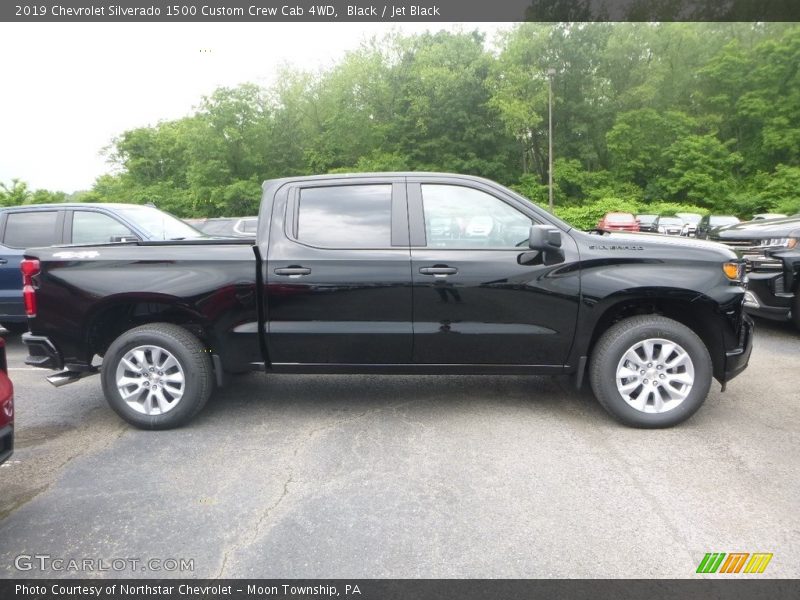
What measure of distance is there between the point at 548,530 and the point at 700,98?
45.6 meters

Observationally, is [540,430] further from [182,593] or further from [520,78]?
[520,78]

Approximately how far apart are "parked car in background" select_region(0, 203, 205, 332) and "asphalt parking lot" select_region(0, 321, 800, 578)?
8.71 ft

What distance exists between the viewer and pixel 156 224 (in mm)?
8031

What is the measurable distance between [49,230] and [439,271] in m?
5.76

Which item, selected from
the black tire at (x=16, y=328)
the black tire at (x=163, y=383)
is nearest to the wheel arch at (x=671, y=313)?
the black tire at (x=163, y=383)

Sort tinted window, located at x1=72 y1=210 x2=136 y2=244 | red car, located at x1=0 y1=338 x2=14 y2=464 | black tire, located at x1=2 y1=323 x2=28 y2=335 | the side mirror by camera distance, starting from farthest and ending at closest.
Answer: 1. black tire, located at x1=2 y1=323 x2=28 y2=335
2. tinted window, located at x1=72 y1=210 x2=136 y2=244
3. the side mirror
4. red car, located at x1=0 y1=338 x2=14 y2=464

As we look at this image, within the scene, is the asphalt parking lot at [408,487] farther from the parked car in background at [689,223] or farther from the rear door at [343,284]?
the parked car in background at [689,223]

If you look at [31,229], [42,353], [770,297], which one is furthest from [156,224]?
[770,297]

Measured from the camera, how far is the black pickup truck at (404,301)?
4328 millimetres

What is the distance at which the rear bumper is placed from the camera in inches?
181

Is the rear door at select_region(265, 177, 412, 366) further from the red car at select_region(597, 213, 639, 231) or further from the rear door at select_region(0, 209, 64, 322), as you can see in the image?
the red car at select_region(597, 213, 639, 231)

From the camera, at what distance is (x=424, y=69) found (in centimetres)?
4312

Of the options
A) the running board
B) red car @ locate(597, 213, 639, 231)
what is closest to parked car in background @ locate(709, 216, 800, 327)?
the running board

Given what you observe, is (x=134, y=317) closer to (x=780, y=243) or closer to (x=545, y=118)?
(x=780, y=243)
